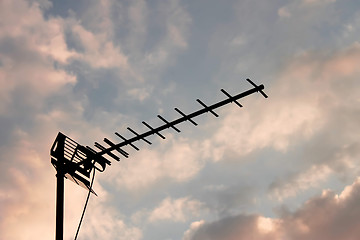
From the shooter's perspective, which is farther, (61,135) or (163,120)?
(61,135)

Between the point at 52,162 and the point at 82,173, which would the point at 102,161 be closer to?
the point at 82,173

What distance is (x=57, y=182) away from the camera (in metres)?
15.0

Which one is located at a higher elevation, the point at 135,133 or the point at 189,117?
the point at 135,133

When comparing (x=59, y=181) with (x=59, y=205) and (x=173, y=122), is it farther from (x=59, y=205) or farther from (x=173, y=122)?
(x=173, y=122)

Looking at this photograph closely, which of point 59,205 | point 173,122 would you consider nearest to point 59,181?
point 59,205

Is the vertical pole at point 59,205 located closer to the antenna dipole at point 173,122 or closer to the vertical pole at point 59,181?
the vertical pole at point 59,181

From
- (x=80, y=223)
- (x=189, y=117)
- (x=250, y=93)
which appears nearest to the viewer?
(x=250, y=93)

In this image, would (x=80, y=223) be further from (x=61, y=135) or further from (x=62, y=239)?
(x=61, y=135)

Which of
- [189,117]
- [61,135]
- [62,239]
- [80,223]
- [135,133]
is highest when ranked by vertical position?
[61,135]

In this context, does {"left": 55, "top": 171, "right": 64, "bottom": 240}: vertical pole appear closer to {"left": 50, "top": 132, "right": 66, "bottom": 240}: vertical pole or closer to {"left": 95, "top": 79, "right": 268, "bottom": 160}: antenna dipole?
{"left": 50, "top": 132, "right": 66, "bottom": 240}: vertical pole

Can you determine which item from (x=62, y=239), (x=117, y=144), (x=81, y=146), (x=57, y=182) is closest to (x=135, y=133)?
(x=117, y=144)

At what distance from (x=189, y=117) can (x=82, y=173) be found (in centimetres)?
522

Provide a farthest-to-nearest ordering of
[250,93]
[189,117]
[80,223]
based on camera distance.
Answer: [80,223], [189,117], [250,93]

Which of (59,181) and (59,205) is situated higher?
(59,181)
